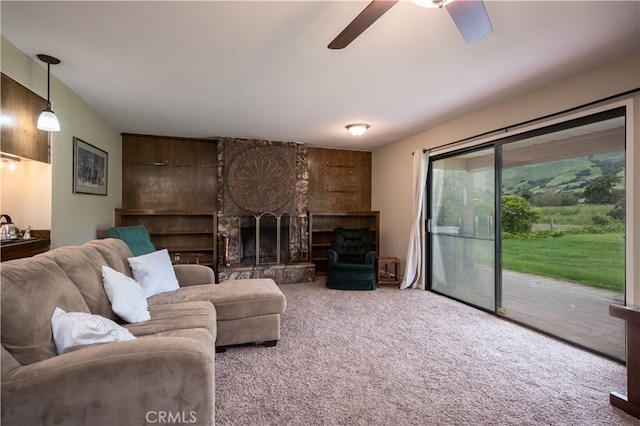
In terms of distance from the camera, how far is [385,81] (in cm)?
287

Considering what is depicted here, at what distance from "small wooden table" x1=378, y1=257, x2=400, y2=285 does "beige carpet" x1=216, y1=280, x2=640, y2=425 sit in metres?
1.62

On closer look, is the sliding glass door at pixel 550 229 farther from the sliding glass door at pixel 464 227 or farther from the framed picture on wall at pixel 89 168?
the framed picture on wall at pixel 89 168

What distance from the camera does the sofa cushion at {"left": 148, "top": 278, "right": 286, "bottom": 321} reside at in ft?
8.57

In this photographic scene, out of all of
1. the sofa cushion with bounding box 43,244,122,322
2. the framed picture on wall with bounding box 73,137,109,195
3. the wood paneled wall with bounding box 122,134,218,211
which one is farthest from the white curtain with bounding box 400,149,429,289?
the framed picture on wall with bounding box 73,137,109,195

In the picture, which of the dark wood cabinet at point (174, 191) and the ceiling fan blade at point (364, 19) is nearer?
the ceiling fan blade at point (364, 19)

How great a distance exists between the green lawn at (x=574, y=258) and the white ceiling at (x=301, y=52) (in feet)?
4.85

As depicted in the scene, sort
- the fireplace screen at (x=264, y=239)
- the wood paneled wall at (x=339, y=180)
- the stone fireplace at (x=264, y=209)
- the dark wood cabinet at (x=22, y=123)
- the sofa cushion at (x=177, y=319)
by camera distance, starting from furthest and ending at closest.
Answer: the wood paneled wall at (x=339, y=180), the fireplace screen at (x=264, y=239), the stone fireplace at (x=264, y=209), the dark wood cabinet at (x=22, y=123), the sofa cushion at (x=177, y=319)

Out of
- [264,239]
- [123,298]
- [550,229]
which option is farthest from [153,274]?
[550,229]

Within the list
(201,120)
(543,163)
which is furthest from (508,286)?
(201,120)

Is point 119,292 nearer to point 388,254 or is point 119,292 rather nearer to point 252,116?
point 252,116

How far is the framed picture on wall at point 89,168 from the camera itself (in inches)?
126

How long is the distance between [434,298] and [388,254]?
1563mm

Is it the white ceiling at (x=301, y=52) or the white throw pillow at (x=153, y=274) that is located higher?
the white ceiling at (x=301, y=52)

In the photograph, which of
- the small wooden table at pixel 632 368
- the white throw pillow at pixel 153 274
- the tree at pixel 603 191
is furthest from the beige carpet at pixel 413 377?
the tree at pixel 603 191
